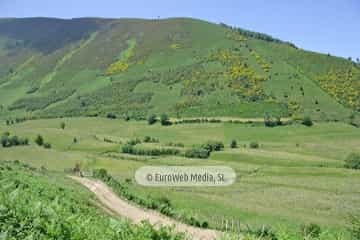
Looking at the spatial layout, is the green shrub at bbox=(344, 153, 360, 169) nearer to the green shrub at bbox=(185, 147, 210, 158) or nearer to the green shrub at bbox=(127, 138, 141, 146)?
the green shrub at bbox=(185, 147, 210, 158)

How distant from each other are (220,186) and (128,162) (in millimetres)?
26371

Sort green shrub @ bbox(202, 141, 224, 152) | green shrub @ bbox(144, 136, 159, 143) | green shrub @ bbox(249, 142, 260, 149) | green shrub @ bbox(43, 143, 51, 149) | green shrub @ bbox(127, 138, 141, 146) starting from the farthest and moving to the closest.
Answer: green shrub @ bbox(144, 136, 159, 143), green shrub @ bbox(43, 143, 51, 149), green shrub @ bbox(127, 138, 141, 146), green shrub @ bbox(249, 142, 260, 149), green shrub @ bbox(202, 141, 224, 152)

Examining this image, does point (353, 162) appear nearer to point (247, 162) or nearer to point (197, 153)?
point (247, 162)

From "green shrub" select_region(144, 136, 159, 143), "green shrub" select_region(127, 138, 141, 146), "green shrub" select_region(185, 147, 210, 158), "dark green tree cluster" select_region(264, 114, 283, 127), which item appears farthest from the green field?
"green shrub" select_region(127, 138, 141, 146)

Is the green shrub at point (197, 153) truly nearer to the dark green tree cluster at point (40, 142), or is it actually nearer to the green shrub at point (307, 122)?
the dark green tree cluster at point (40, 142)

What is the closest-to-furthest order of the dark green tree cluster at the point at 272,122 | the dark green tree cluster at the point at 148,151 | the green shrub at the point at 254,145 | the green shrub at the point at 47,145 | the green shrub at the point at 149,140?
1. the dark green tree cluster at the point at 148,151
2. the green shrub at the point at 254,145
3. the green shrub at the point at 47,145
4. the green shrub at the point at 149,140
5. the dark green tree cluster at the point at 272,122

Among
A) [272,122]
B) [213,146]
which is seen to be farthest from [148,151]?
[272,122]

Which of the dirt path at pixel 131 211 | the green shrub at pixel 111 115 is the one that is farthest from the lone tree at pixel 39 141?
the dirt path at pixel 131 211

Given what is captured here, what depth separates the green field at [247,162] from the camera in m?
58.2

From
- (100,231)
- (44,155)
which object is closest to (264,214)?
(100,231)

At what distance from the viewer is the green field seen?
2292 inches

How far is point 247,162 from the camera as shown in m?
102

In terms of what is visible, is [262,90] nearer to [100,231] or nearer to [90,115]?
[90,115]

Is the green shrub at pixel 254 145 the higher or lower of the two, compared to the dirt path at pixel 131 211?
lower
